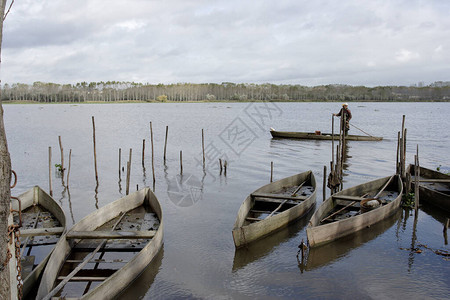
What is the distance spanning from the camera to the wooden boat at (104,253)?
770cm

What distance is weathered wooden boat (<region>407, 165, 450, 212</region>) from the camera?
45.6 feet

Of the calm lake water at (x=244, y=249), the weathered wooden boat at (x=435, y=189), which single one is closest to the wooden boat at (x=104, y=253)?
the calm lake water at (x=244, y=249)

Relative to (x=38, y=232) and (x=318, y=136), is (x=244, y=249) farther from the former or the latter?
(x=318, y=136)

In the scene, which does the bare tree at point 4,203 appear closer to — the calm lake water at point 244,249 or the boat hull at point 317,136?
the calm lake water at point 244,249

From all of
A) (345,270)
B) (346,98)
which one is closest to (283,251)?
(345,270)

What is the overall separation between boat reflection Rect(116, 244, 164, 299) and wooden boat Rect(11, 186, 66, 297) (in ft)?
6.04

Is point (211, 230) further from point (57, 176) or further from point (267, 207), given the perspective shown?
A: point (57, 176)

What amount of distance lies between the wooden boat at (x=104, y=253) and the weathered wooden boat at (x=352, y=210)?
4.54 meters

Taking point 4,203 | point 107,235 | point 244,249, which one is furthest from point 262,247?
point 4,203

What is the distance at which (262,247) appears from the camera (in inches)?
426

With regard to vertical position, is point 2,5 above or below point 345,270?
above

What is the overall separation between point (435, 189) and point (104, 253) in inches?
516

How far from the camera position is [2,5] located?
13.9 ft

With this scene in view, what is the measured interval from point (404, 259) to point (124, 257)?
759 cm
